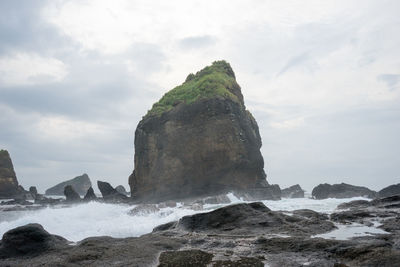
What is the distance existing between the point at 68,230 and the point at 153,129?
25532 mm

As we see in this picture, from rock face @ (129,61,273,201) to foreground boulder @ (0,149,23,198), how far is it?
33.7m

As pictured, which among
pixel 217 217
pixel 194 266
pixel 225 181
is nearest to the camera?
pixel 194 266

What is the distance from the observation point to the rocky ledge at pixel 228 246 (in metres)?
5.31

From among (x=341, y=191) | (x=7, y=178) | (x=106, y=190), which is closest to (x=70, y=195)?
(x=106, y=190)

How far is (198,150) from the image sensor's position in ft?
121

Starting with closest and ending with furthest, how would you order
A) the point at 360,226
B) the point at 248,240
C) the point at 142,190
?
1. the point at 248,240
2. the point at 360,226
3. the point at 142,190

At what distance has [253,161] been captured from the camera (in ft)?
125

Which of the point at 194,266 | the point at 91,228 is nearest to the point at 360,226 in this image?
the point at 194,266

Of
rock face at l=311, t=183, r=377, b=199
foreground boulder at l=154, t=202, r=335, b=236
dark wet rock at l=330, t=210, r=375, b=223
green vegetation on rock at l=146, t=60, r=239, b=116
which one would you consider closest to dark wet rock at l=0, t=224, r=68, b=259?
foreground boulder at l=154, t=202, r=335, b=236

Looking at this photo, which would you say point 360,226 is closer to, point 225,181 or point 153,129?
point 225,181

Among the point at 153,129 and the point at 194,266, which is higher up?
the point at 153,129

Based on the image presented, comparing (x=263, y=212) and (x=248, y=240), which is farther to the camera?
(x=263, y=212)

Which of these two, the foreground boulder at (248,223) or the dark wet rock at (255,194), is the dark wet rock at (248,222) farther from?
the dark wet rock at (255,194)

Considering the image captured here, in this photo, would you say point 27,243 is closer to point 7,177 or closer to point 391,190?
point 391,190
